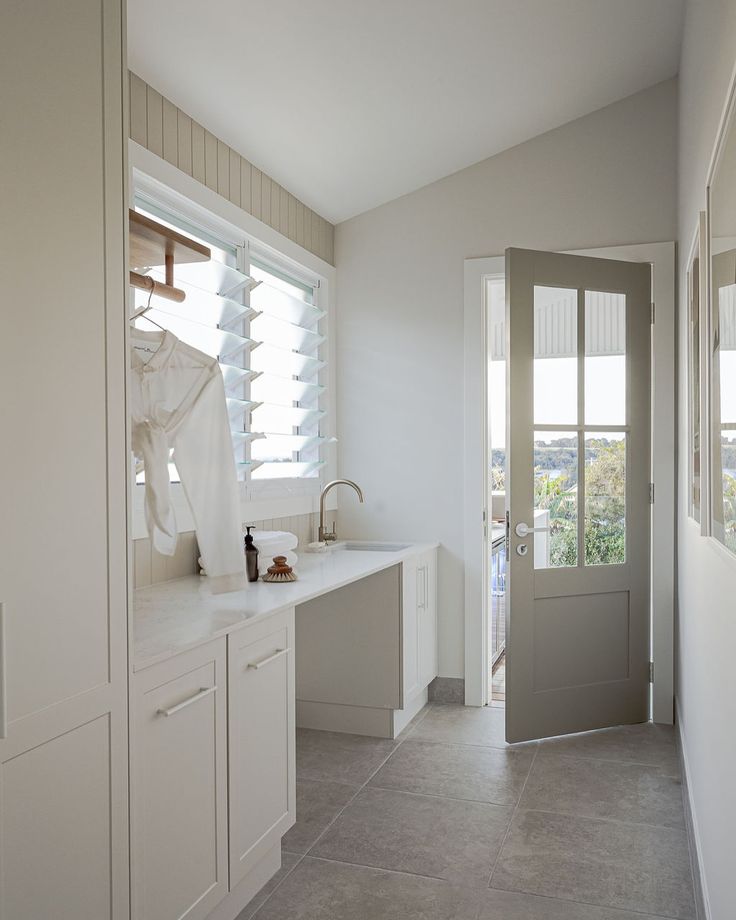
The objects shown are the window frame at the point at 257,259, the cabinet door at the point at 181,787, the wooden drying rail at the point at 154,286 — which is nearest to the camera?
the cabinet door at the point at 181,787

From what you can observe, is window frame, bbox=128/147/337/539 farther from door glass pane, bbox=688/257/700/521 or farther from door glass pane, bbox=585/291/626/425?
door glass pane, bbox=688/257/700/521

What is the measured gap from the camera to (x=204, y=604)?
95.8 inches

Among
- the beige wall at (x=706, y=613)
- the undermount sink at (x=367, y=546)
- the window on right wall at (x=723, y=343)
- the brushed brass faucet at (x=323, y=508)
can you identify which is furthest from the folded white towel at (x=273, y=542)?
the window on right wall at (x=723, y=343)

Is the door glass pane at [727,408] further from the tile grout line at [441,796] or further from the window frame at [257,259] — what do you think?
the tile grout line at [441,796]

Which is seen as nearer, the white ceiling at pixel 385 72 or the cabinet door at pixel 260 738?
the cabinet door at pixel 260 738

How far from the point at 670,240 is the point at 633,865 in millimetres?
2794

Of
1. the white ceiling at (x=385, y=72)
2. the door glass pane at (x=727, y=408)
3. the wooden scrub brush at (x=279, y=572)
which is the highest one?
the white ceiling at (x=385, y=72)

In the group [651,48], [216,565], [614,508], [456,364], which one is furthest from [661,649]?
[651,48]

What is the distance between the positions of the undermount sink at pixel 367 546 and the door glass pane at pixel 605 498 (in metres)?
0.95

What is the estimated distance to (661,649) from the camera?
3.84 metres

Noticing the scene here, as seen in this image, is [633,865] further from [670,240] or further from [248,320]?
[670,240]

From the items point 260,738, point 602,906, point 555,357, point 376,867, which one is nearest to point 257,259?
point 555,357

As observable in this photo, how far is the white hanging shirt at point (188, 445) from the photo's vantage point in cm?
216

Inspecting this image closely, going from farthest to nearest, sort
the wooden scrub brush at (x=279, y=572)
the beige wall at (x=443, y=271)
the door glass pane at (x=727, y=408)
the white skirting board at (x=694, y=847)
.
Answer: the beige wall at (x=443, y=271) → the wooden scrub brush at (x=279, y=572) → the white skirting board at (x=694, y=847) → the door glass pane at (x=727, y=408)
